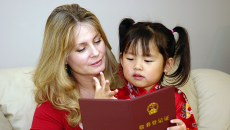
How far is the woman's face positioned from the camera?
3.97 feet

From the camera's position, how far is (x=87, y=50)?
48.4 inches

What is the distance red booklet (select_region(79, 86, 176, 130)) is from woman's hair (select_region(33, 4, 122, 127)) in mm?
415

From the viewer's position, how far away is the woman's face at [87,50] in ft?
3.97

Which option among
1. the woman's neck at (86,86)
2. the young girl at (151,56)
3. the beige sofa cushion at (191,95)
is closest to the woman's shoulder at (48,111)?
the woman's neck at (86,86)

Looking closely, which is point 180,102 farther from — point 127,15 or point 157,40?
point 127,15

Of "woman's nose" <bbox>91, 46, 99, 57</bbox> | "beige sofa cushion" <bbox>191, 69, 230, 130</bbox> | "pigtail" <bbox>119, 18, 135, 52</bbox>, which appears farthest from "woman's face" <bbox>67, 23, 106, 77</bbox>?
"beige sofa cushion" <bbox>191, 69, 230, 130</bbox>

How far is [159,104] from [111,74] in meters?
0.65

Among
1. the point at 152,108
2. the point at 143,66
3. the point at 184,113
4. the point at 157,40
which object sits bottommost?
the point at 184,113

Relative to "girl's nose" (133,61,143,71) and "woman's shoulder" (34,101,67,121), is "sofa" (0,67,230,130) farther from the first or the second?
"girl's nose" (133,61,143,71)

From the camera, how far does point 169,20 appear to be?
89.1 inches

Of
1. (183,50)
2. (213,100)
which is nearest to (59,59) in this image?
(183,50)

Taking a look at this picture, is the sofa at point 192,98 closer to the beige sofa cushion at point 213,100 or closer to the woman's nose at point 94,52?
the beige sofa cushion at point 213,100

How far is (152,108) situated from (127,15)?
4.32 ft

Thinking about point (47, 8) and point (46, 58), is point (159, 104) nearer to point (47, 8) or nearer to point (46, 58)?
point (46, 58)
